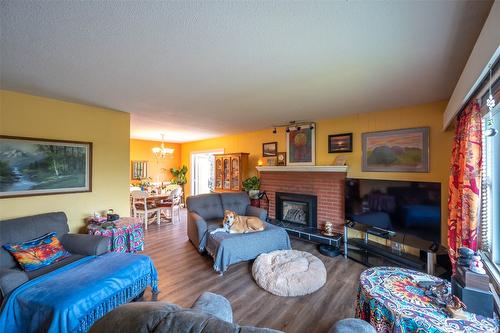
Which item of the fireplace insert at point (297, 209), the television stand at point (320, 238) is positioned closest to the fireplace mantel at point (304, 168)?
the fireplace insert at point (297, 209)

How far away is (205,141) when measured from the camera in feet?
21.5

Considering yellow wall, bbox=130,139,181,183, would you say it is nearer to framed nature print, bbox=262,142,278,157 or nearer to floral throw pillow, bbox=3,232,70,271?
framed nature print, bbox=262,142,278,157

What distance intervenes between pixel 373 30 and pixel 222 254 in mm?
2681

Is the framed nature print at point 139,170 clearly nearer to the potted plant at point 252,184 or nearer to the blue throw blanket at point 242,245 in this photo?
the potted plant at point 252,184

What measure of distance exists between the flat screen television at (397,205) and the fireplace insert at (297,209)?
2.20 ft

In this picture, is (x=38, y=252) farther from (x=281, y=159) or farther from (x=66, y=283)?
(x=281, y=159)

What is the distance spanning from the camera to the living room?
4.00 ft

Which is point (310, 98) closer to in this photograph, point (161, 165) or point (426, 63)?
point (426, 63)

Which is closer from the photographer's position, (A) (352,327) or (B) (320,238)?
(A) (352,327)

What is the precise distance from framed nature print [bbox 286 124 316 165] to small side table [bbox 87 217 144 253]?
3.10 meters

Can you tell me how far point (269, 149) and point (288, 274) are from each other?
9.71 feet

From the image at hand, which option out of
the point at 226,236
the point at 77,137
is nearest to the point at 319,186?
the point at 226,236

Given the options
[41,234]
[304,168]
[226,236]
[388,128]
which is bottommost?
[226,236]

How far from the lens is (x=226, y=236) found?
2.85 meters
